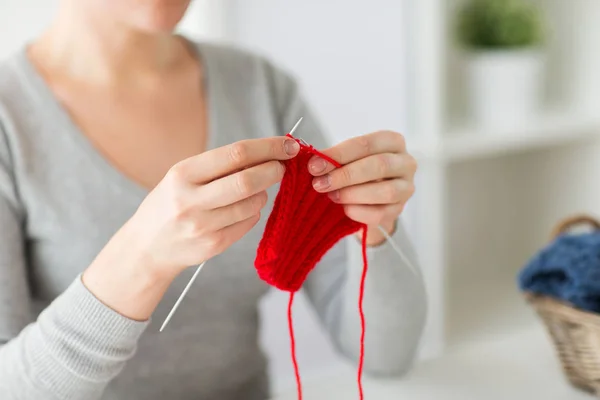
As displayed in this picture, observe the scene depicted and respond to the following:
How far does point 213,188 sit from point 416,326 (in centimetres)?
39

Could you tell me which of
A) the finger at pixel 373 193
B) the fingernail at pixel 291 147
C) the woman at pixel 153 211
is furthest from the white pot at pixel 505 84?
the fingernail at pixel 291 147

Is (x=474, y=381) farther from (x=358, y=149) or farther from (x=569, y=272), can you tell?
(x=358, y=149)

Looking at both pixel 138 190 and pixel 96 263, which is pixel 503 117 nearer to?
pixel 138 190

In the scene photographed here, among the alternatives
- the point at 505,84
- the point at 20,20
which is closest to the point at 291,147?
the point at 20,20

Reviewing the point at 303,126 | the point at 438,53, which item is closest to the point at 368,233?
the point at 303,126

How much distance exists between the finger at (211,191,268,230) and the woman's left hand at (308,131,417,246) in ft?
0.20

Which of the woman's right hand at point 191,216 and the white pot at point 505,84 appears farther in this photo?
the white pot at point 505,84

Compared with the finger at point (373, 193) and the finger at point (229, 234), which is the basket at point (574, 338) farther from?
the finger at point (229, 234)

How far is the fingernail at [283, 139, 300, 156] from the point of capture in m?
0.64

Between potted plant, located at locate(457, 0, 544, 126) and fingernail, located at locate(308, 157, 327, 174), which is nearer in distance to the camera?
fingernail, located at locate(308, 157, 327, 174)

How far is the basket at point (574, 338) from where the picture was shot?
80 cm

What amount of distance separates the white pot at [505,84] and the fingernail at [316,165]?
1.03 metres

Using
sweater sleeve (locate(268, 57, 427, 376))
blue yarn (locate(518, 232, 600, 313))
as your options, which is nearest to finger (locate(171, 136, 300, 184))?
sweater sleeve (locate(268, 57, 427, 376))

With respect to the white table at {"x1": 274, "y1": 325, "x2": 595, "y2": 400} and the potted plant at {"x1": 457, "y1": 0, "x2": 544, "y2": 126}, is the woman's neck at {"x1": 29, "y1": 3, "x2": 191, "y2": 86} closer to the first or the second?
the white table at {"x1": 274, "y1": 325, "x2": 595, "y2": 400}
